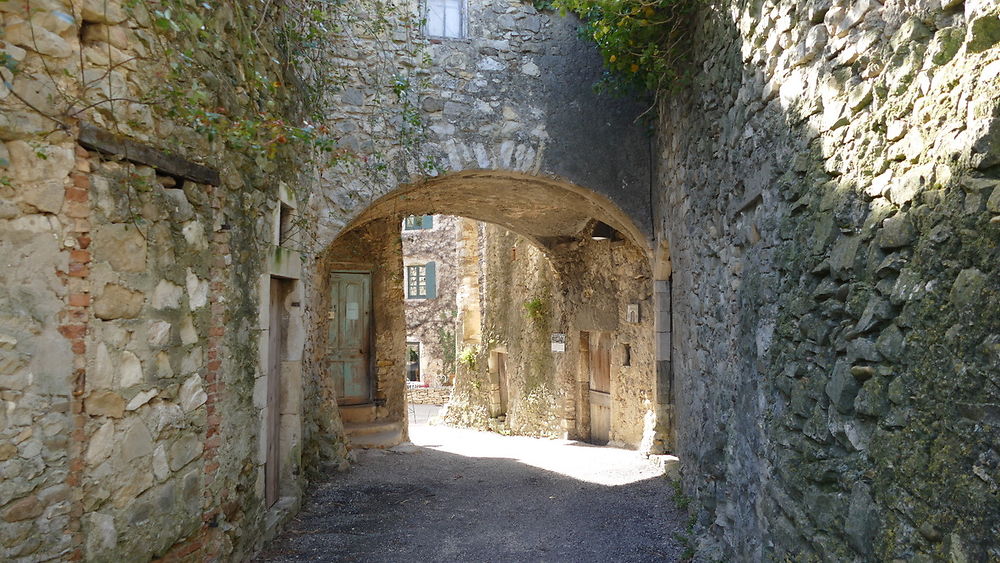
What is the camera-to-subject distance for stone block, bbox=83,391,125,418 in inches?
107

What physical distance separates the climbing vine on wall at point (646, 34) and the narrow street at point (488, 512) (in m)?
3.30

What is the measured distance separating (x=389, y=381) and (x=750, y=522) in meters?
7.69

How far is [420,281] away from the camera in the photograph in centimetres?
2208

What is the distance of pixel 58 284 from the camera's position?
260 centimetres

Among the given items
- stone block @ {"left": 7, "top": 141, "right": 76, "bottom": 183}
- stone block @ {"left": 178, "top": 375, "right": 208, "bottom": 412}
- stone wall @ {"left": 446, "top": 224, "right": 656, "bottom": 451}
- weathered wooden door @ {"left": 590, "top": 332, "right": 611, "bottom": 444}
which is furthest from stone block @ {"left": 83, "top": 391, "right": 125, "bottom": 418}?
weathered wooden door @ {"left": 590, "top": 332, "right": 611, "bottom": 444}

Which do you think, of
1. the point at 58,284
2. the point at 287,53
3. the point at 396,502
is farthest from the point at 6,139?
the point at 396,502

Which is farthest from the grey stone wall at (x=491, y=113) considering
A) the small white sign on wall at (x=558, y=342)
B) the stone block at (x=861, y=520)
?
the small white sign on wall at (x=558, y=342)

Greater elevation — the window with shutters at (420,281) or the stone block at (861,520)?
the window with shutters at (420,281)

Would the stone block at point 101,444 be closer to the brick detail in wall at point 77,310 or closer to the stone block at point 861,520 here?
the brick detail in wall at point 77,310

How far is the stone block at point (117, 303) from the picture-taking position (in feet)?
9.05

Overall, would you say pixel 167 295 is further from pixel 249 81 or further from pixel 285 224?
pixel 285 224

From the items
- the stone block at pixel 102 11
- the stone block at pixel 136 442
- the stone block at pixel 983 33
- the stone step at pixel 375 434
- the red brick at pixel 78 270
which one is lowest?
the stone step at pixel 375 434

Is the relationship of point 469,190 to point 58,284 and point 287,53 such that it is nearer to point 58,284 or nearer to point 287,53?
point 287,53

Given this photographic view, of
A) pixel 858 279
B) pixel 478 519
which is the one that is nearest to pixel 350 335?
pixel 478 519
